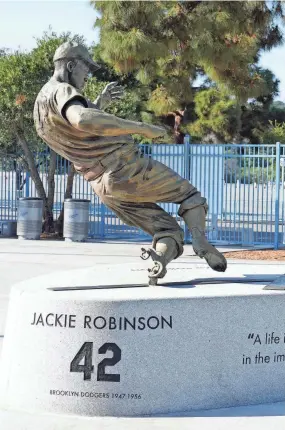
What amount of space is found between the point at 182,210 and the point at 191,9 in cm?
1302

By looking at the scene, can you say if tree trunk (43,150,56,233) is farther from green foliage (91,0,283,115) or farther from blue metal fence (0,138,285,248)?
green foliage (91,0,283,115)

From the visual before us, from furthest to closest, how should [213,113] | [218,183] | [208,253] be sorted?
[213,113] → [218,183] → [208,253]

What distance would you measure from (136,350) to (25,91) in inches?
531

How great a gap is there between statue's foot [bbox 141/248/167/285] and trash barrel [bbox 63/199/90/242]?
12106mm

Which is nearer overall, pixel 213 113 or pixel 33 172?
pixel 33 172

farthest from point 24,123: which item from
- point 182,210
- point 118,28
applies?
point 182,210

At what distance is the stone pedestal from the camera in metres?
5.06

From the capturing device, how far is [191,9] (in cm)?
1830

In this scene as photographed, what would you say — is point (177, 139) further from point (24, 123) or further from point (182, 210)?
point (182, 210)

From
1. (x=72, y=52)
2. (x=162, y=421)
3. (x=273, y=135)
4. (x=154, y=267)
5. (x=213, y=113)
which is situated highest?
(x=213, y=113)

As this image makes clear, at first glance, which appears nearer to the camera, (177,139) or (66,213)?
(66,213)

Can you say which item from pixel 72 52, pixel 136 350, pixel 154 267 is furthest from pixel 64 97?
pixel 136 350

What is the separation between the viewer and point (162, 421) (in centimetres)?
496

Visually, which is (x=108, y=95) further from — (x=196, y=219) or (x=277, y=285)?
(x=277, y=285)
